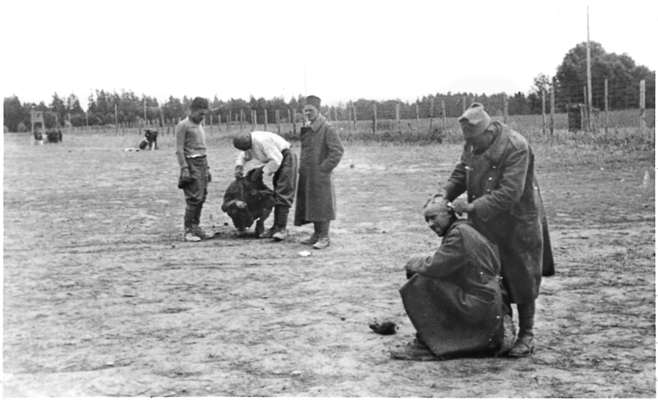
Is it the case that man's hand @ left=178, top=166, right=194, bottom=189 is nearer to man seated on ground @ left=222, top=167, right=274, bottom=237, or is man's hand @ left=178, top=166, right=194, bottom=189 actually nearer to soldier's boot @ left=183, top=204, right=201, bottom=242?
soldier's boot @ left=183, top=204, right=201, bottom=242

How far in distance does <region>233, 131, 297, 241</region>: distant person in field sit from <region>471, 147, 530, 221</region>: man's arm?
4999mm

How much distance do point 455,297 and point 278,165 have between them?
16.7ft

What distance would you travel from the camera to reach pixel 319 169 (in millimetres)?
9070

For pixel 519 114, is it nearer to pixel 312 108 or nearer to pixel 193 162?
pixel 193 162

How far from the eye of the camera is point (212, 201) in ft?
45.7

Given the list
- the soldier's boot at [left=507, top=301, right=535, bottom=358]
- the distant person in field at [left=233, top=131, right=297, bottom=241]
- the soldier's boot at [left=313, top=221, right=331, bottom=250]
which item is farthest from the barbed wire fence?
the soldier's boot at [left=507, top=301, right=535, bottom=358]

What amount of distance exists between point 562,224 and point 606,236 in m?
1.13

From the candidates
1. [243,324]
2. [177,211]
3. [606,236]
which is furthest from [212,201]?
[243,324]

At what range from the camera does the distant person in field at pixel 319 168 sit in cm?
907

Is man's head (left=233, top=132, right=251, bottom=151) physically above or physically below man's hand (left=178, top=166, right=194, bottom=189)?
above

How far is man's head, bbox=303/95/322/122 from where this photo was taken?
9094 millimetres

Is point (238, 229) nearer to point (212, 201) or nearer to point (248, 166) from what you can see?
point (248, 166)

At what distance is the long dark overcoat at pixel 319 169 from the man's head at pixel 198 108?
52.9 inches

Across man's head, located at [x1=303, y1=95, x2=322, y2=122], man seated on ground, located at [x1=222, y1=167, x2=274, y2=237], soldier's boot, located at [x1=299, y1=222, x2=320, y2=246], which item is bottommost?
soldier's boot, located at [x1=299, y1=222, x2=320, y2=246]
